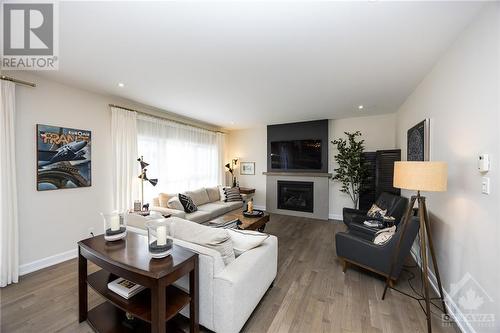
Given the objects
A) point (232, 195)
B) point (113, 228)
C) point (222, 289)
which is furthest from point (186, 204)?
point (222, 289)

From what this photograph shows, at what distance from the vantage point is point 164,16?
1575 mm

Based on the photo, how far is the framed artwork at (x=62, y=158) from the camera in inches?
105

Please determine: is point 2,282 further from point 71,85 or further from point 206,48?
point 206,48

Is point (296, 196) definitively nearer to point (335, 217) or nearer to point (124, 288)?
point (335, 217)

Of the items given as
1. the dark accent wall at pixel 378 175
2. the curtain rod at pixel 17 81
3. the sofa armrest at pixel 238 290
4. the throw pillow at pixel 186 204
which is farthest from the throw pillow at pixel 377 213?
the curtain rod at pixel 17 81

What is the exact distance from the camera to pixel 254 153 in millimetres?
6426

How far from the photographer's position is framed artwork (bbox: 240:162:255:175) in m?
6.46

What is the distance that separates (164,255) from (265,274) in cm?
109

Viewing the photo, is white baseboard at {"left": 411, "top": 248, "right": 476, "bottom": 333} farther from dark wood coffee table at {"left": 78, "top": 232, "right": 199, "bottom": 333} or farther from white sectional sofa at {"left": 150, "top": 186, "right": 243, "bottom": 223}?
white sectional sofa at {"left": 150, "top": 186, "right": 243, "bottom": 223}

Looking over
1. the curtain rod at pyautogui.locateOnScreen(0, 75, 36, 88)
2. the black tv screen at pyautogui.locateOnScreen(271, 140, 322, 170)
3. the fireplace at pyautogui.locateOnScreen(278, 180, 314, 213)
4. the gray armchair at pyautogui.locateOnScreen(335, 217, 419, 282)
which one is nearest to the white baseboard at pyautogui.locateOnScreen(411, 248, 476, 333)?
the gray armchair at pyautogui.locateOnScreen(335, 217, 419, 282)

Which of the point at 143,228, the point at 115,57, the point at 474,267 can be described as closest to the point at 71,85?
the point at 115,57

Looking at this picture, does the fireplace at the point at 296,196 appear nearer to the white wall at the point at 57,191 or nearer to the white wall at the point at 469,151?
the white wall at the point at 469,151

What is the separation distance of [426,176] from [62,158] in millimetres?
4370

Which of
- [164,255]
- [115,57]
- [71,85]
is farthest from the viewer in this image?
[71,85]
